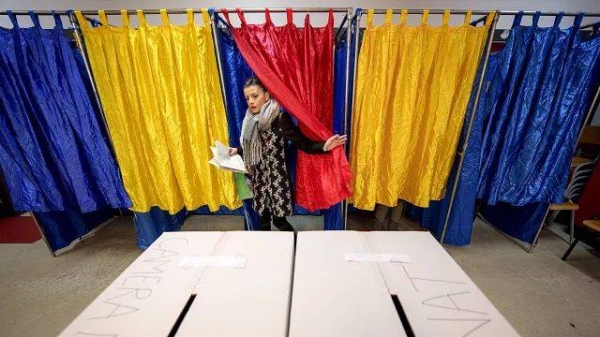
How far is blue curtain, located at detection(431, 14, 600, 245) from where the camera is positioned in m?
1.43

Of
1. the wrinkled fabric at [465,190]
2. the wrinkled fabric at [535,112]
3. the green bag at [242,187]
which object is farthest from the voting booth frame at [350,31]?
the green bag at [242,187]

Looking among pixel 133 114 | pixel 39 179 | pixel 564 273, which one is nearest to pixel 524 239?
pixel 564 273

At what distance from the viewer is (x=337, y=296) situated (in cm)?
72

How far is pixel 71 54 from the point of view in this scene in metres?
1.44

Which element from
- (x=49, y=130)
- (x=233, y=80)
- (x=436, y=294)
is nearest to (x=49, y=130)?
(x=49, y=130)

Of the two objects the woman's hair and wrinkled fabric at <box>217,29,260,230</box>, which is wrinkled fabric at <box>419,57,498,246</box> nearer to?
the woman's hair

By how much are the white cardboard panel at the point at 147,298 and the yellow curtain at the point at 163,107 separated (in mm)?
774

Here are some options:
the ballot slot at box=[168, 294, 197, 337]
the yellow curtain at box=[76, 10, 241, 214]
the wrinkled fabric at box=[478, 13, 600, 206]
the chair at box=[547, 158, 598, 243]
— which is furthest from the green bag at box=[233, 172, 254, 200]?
the chair at box=[547, 158, 598, 243]

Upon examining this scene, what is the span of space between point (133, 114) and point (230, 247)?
1210 mm

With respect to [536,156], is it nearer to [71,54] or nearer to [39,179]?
[71,54]

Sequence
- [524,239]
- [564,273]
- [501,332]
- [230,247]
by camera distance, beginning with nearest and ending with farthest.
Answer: [501,332], [230,247], [564,273], [524,239]

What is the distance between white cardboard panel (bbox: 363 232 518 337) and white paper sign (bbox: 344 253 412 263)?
2cm

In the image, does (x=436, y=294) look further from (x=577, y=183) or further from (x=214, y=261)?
(x=577, y=183)

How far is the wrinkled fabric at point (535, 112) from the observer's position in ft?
4.67
